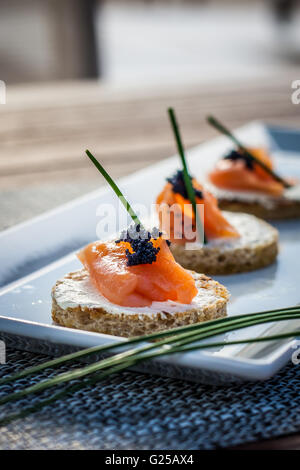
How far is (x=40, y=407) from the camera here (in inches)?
57.9

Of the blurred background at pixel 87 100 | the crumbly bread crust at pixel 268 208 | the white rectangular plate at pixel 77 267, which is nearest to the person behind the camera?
the white rectangular plate at pixel 77 267

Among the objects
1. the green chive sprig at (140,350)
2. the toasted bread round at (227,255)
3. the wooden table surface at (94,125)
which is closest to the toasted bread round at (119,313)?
the green chive sprig at (140,350)

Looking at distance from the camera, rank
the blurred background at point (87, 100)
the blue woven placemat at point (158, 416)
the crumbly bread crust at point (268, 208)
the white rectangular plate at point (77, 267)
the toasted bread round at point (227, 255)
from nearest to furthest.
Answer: the blue woven placemat at point (158, 416) < the white rectangular plate at point (77, 267) < the toasted bread round at point (227, 255) < the crumbly bread crust at point (268, 208) < the blurred background at point (87, 100)

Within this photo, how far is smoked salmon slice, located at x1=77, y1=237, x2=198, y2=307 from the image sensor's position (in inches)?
78.0

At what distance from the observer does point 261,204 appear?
10.9 feet

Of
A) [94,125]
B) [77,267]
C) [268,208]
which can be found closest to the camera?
[77,267]

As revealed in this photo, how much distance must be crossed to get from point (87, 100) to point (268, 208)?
2705mm

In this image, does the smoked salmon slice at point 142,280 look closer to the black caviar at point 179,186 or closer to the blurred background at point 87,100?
the black caviar at point 179,186

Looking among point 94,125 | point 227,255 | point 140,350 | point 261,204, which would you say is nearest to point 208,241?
point 227,255

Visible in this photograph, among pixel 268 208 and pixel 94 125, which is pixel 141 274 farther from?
pixel 94 125

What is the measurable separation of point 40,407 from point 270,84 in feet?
16.7

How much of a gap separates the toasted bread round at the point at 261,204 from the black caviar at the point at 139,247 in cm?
136

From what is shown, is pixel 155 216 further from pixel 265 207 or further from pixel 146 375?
pixel 146 375

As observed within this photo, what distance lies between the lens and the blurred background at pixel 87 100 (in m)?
3.87
